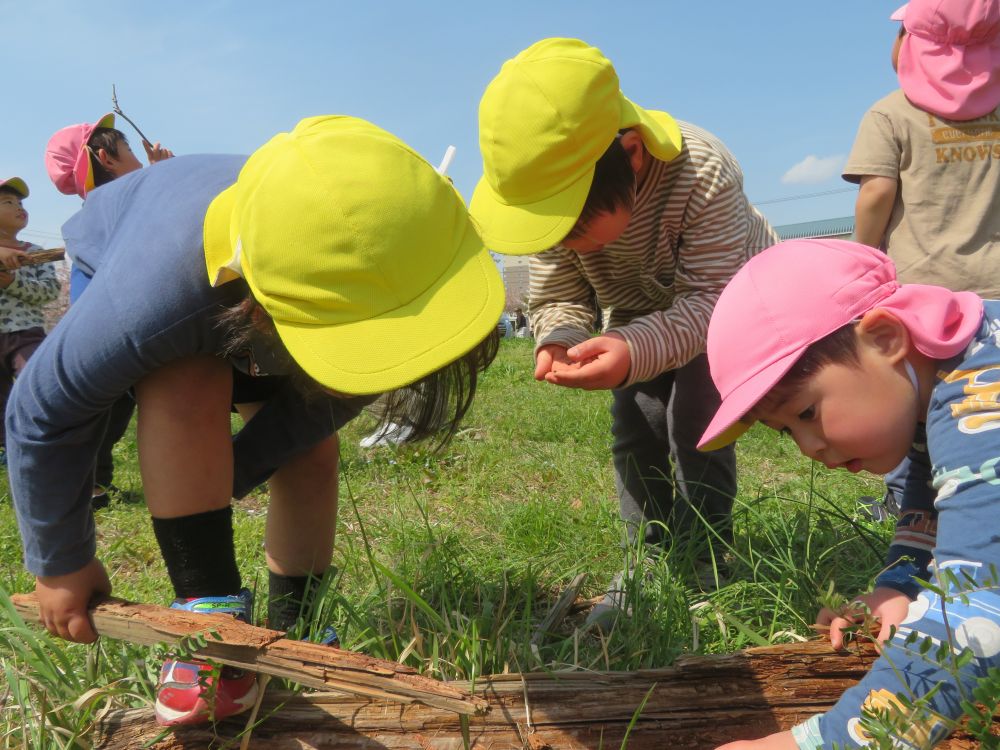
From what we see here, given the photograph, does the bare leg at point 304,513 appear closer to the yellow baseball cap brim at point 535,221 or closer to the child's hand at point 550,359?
the child's hand at point 550,359

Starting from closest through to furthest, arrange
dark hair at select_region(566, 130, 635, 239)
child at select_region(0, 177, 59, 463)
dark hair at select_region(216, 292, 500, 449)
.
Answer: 1. dark hair at select_region(216, 292, 500, 449)
2. dark hair at select_region(566, 130, 635, 239)
3. child at select_region(0, 177, 59, 463)

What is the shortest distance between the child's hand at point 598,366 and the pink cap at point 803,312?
0.48m

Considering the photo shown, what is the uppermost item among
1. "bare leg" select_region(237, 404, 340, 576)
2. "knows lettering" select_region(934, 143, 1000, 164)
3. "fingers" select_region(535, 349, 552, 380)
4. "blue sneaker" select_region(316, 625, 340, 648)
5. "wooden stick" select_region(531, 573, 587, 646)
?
"knows lettering" select_region(934, 143, 1000, 164)

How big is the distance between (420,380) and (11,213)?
4981 mm

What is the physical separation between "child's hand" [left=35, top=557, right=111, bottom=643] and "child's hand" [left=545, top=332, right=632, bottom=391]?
1.12m

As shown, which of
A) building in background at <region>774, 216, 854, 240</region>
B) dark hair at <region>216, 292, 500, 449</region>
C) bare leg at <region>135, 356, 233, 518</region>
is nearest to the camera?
dark hair at <region>216, 292, 500, 449</region>

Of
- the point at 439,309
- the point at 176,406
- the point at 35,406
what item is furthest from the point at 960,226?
the point at 35,406

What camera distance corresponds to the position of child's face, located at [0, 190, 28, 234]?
524cm

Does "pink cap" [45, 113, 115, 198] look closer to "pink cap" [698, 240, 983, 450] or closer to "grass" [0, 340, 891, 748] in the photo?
"grass" [0, 340, 891, 748]

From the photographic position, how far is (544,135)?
1.89 meters

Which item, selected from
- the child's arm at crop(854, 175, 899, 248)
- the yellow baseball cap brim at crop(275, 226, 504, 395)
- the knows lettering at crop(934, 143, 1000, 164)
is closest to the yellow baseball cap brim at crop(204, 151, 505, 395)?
the yellow baseball cap brim at crop(275, 226, 504, 395)

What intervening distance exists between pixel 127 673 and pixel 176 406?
26.2 inches

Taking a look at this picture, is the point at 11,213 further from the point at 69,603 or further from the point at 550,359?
the point at 550,359

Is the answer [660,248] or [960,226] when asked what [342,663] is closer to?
[660,248]
